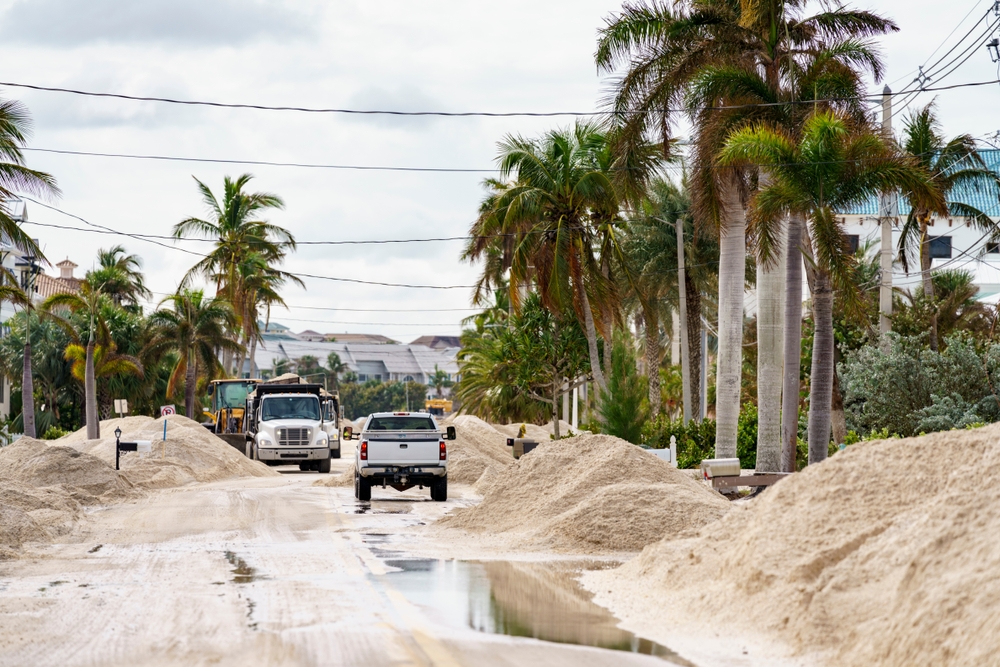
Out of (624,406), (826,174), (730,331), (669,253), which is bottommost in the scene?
(624,406)

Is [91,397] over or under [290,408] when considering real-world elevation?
over

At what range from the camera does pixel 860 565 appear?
8.81 m

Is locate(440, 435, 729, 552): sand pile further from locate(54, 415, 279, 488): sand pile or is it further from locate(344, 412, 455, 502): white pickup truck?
locate(54, 415, 279, 488): sand pile

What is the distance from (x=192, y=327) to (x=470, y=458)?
89.6 feet

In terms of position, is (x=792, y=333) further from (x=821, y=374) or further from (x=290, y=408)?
(x=290, y=408)

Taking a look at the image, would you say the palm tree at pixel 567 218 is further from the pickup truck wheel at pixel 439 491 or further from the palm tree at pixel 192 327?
the palm tree at pixel 192 327

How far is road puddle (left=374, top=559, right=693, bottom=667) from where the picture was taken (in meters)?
9.06

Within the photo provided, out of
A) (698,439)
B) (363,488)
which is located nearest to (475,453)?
(698,439)

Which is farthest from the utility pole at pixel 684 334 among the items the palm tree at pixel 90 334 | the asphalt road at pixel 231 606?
the palm tree at pixel 90 334

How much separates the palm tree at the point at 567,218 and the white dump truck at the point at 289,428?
7.75m

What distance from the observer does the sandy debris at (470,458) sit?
3229 cm

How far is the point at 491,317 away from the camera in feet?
213

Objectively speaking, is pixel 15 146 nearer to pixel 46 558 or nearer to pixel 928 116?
pixel 46 558

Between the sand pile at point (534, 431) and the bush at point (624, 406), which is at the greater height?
the bush at point (624, 406)
